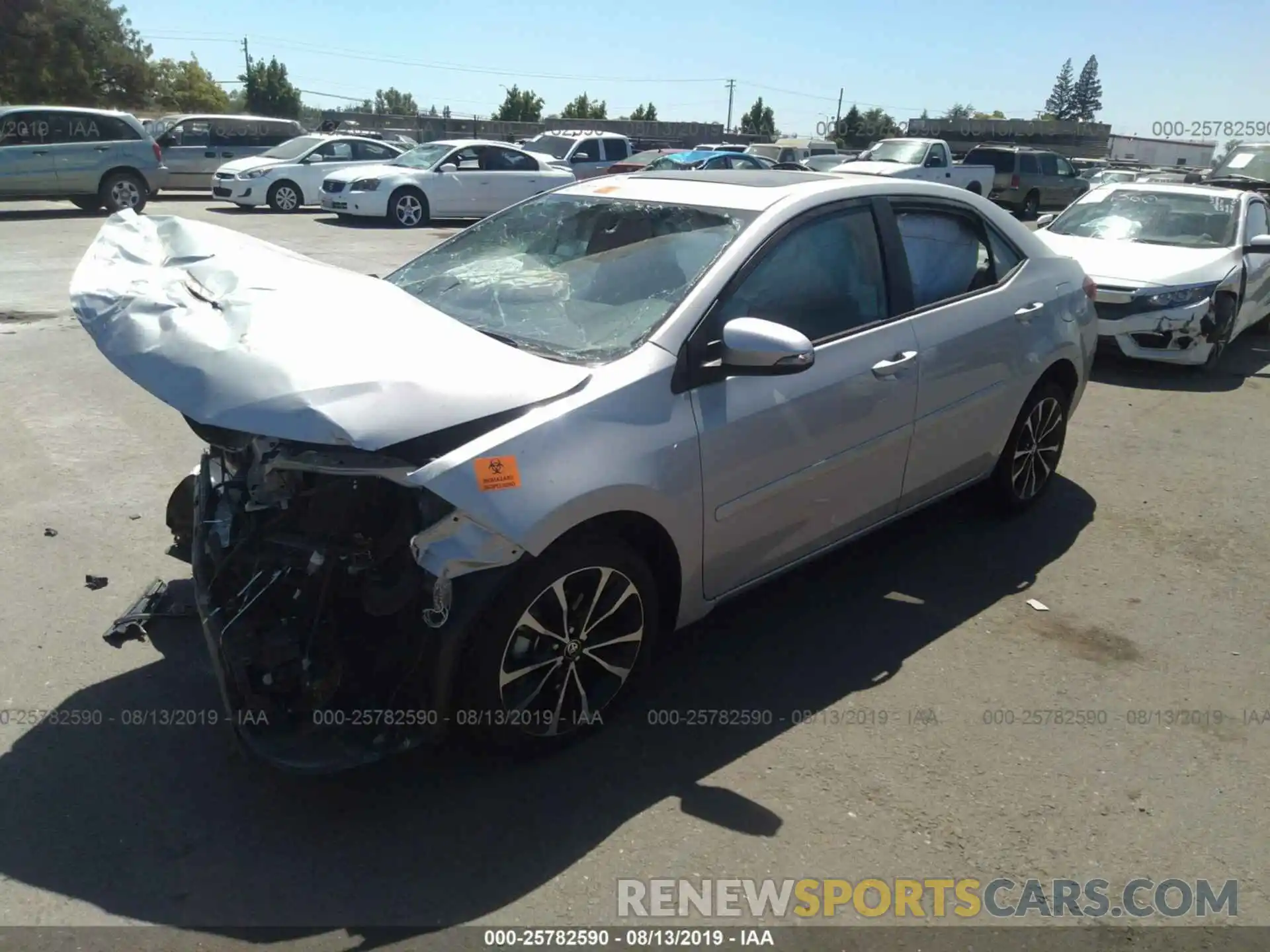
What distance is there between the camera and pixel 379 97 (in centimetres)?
13088

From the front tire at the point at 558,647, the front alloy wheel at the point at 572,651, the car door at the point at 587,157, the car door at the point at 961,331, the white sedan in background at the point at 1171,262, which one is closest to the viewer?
the front tire at the point at 558,647

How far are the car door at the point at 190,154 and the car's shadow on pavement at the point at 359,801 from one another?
21067 millimetres

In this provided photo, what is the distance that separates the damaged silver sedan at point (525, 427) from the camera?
2967 mm

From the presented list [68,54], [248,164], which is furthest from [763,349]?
[68,54]

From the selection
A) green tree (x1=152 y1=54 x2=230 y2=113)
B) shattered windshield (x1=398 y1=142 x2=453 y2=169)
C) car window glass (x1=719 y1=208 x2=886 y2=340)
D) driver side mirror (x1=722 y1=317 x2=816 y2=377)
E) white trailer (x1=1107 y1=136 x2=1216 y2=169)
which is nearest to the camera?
driver side mirror (x1=722 y1=317 x2=816 y2=377)

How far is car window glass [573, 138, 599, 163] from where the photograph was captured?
2380cm

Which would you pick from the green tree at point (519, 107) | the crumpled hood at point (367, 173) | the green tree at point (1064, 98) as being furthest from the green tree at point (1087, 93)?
the crumpled hood at point (367, 173)

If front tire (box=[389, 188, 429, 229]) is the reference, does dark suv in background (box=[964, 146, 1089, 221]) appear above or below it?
above

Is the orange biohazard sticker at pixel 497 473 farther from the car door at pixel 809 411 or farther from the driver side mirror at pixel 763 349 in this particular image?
the driver side mirror at pixel 763 349

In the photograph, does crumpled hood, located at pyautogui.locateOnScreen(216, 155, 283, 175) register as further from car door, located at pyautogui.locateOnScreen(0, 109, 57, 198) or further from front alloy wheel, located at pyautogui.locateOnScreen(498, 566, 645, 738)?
front alloy wheel, located at pyautogui.locateOnScreen(498, 566, 645, 738)

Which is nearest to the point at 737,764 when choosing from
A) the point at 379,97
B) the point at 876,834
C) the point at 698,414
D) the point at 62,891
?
the point at 876,834

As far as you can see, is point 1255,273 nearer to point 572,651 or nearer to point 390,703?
point 572,651

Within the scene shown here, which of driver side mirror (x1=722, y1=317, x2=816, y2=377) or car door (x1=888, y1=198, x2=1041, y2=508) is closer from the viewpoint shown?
driver side mirror (x1=722, y1=317, x2=816, y2=377)

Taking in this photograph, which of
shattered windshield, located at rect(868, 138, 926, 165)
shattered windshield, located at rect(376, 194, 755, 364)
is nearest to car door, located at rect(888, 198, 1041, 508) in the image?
shattered windshield, located at rect(376, 194, 755, 364)
